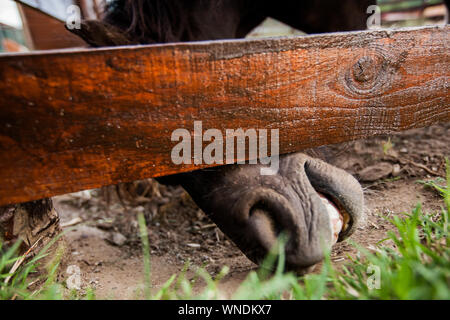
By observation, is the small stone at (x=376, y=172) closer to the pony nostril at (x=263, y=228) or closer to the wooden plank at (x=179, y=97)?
the wooden plank at (x=179, y=97)

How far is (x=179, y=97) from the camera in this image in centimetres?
86

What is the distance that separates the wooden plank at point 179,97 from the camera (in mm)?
756

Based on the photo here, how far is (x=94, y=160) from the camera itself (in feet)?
2.72

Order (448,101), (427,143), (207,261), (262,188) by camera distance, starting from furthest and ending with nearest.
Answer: (427,143) → (207,261) → (448,101) → (262,188)

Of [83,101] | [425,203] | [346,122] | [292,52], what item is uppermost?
[292,52]

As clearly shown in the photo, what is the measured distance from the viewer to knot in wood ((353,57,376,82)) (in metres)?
1.01

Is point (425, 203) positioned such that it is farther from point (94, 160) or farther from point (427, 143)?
point (94, 160)

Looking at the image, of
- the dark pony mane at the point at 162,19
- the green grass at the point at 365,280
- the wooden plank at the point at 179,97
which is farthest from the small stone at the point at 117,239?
the dark pony mane at the point at 162,19

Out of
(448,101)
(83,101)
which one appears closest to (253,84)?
(83,101)

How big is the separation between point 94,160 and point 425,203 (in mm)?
1314

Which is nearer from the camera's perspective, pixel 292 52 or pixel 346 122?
pixel 292 52

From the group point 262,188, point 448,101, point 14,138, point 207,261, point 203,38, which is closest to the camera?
point 14,138
